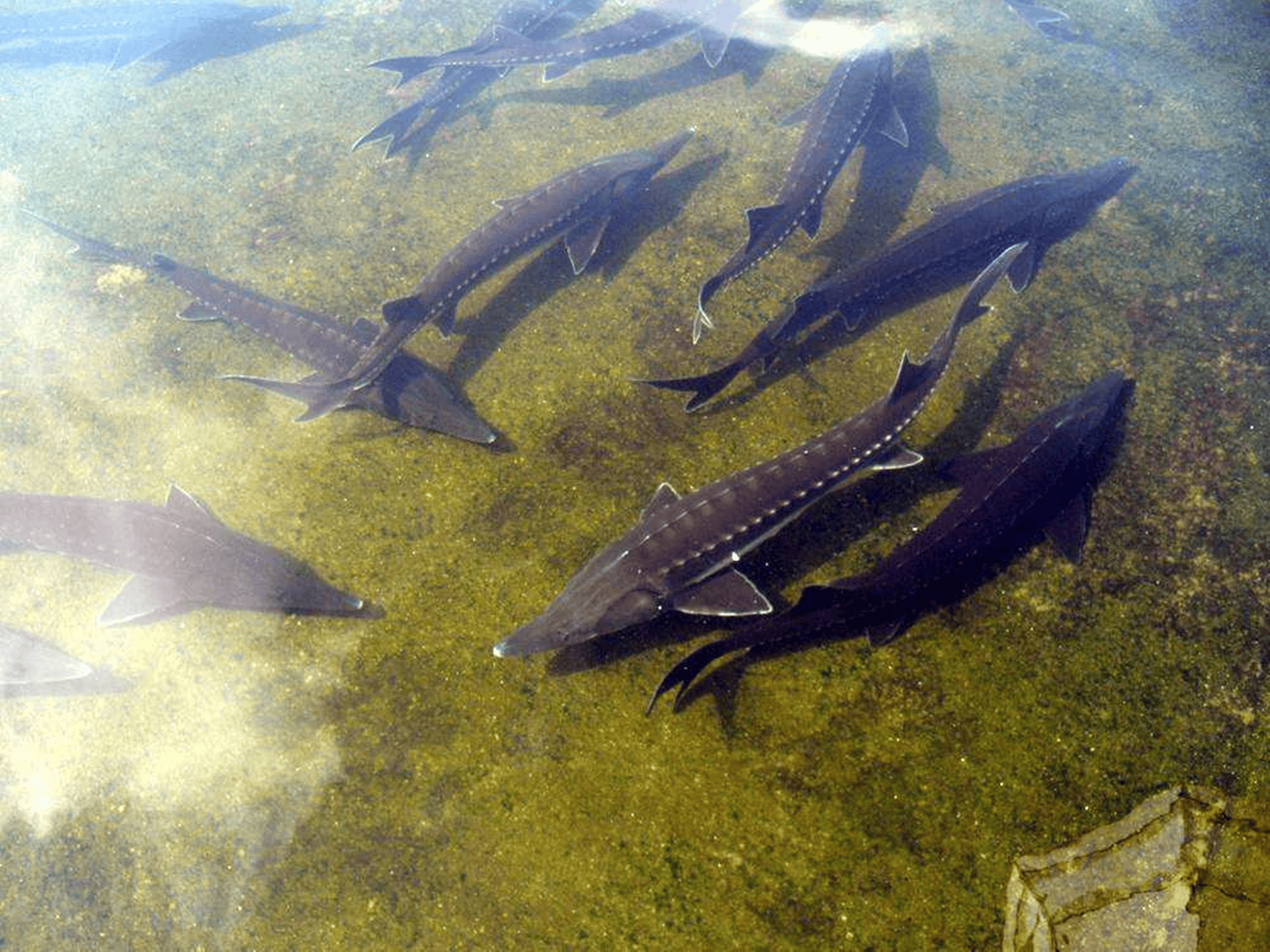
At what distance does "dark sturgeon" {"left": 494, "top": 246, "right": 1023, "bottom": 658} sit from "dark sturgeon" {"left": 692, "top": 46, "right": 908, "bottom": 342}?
120 centimetres

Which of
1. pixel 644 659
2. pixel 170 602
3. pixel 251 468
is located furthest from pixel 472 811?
pixel 251 468

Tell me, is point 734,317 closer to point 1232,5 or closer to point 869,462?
point 869,462

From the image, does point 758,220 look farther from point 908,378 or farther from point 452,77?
point 452,77

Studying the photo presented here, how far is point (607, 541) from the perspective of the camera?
401 centimetres

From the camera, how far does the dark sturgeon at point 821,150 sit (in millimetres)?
4914

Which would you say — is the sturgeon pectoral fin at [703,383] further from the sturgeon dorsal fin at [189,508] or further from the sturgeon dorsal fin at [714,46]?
the sturgeon dorsal fin at [714,46]

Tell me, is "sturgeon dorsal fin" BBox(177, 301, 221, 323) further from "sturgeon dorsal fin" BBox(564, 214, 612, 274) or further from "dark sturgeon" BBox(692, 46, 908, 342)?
"dark sturgeon" BBox(692, 46, 908, 342)

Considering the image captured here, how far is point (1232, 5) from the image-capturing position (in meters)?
6.64

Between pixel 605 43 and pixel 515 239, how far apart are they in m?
2.87

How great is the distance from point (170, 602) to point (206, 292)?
2.37 m

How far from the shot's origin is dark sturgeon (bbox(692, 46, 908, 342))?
4.91m

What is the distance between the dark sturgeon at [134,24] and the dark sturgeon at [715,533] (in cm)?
791

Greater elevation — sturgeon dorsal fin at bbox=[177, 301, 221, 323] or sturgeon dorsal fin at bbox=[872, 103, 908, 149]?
sturgeon dorsal fin at bbox=[872, 103, 908, 149]

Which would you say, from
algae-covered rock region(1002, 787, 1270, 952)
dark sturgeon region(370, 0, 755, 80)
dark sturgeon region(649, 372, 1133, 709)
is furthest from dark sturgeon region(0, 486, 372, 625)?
dark sturgeon region(370, 0, 755, 80)
